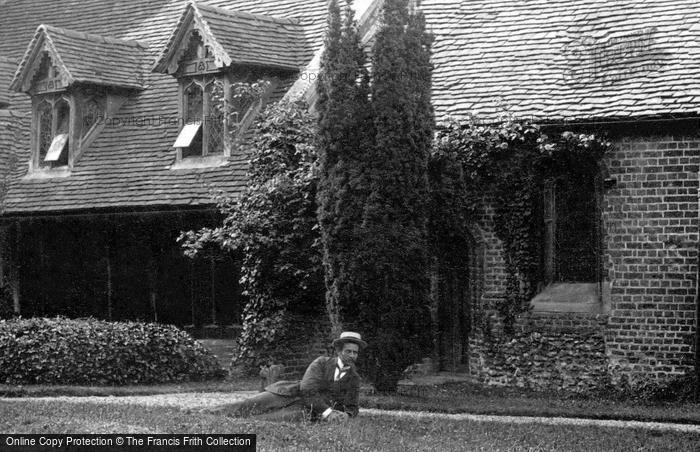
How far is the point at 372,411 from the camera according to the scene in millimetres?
14742

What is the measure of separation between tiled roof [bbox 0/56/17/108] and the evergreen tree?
37.1ft

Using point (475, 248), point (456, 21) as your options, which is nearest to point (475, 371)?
point (475, 248)

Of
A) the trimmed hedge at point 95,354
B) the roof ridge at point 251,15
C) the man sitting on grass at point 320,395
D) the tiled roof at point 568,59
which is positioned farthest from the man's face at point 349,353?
the roof ridge at point 251,15


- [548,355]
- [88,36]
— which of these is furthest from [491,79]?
[88,36]

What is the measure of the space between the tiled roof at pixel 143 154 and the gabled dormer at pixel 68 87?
264mm

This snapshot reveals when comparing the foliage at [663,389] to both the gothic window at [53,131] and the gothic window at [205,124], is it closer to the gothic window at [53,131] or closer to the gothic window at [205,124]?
the gothic window at [205,124]

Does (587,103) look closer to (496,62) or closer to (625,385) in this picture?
(496,62)

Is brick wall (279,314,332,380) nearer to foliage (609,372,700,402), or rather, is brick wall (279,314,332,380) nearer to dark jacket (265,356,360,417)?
foliage (609,372,700,402)

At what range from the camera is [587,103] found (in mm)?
18047

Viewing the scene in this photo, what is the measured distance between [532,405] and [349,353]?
12.4 feet

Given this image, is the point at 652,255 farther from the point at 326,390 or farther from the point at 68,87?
the point at 68,87

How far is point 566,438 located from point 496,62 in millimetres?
8318

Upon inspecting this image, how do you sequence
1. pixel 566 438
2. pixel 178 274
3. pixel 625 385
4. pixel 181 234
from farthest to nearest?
pixel 178 274 < pixel 181 234 < pixel 625 385 < pixel 566 438

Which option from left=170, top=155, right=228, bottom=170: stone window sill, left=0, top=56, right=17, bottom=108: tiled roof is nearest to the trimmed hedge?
left=170, top=155, right=228, bottom=170: stone window sill
